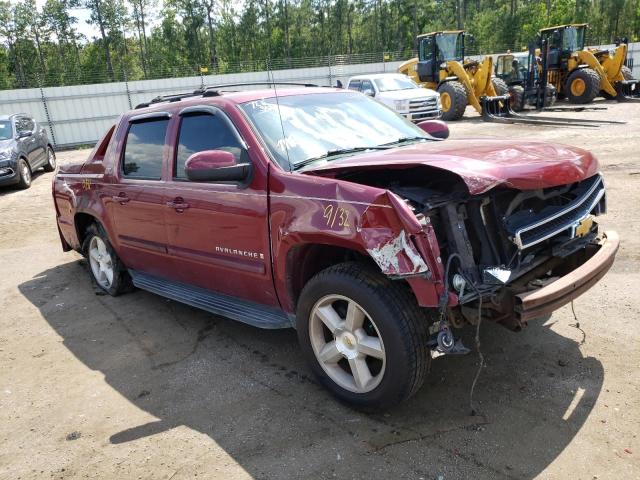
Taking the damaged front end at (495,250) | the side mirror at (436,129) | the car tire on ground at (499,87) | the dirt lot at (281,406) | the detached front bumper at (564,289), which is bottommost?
the dirt lot at (281,406)

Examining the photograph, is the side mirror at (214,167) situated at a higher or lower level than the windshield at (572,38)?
lower

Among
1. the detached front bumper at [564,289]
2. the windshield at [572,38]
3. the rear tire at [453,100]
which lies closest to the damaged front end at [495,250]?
the detached front bumper at [564,289]

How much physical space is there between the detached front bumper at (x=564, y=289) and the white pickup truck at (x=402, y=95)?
14.0m

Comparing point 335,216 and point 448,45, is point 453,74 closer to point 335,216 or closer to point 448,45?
point 448,45

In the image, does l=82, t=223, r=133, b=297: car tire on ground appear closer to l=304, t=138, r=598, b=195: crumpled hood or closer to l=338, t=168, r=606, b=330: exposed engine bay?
l=304, t=138, r=598, b=195: crumpled hood

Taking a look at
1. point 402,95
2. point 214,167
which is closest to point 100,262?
point 214,167

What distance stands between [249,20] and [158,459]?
2689 inches

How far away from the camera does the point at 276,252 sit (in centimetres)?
339

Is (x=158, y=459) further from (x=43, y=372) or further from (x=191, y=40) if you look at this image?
(x=191, y=40)

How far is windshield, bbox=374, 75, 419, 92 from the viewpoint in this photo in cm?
1773

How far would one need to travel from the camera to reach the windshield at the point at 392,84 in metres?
17.7

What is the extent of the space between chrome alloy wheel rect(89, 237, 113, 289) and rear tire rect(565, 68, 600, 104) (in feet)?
65.1

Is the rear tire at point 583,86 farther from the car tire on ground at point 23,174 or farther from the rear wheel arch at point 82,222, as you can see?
the rear wheel arch at point 82,222

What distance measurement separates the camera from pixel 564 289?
287cm
